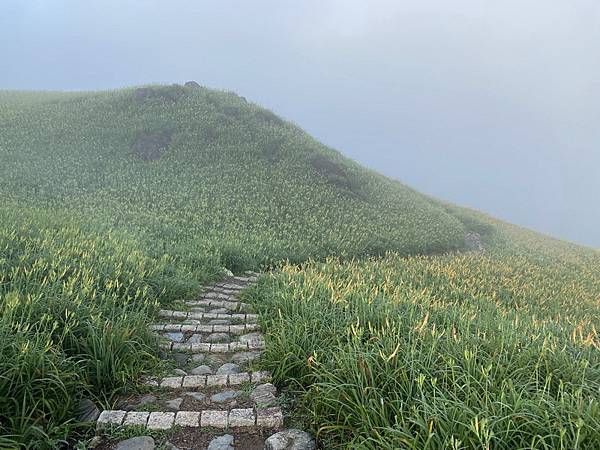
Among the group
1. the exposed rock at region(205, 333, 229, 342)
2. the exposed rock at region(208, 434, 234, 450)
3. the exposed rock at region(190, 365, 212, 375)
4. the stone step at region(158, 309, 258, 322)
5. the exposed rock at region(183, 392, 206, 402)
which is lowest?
the stone step at region(158, 309, 258, 322)

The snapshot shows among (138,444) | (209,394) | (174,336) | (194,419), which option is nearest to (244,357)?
(209,394)

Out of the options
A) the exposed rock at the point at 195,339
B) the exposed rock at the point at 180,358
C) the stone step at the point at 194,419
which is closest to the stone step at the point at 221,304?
the exposed rock at the point at 195,339

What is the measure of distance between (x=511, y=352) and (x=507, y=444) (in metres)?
1.87

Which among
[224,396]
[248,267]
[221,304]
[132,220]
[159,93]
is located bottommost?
[248,267]

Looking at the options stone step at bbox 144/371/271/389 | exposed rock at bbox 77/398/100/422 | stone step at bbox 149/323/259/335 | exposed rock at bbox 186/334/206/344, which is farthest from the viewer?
stone step at bbox 149/323/259/335

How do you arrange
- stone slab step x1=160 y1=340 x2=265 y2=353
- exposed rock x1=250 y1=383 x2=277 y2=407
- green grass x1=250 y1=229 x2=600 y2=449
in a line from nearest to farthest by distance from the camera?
1. green grass x1=250 y1=229 x2=600 y2=449
2. exposed rock x1=250 y1=383 x2=277 y2=407
3. stone slab step x1=160 y1=340 x2=265 y2=353

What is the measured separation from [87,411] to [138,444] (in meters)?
0.86

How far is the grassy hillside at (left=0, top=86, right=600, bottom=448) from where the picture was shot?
4168mm

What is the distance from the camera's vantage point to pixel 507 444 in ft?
10.4

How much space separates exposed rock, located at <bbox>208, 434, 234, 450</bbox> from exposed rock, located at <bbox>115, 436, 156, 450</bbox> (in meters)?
0.53

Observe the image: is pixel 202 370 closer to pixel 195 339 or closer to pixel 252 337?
pixel 195 339

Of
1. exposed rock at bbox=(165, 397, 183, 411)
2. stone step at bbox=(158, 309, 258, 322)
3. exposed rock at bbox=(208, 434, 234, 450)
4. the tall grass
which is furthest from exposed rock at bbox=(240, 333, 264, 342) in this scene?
exposed rock at bbox=(208, 434, 234, 450)

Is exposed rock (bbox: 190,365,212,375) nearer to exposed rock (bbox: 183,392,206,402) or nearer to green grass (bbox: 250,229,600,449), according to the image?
exposed rock (bbox: 183,392,206,402)

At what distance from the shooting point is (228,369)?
559 cm
